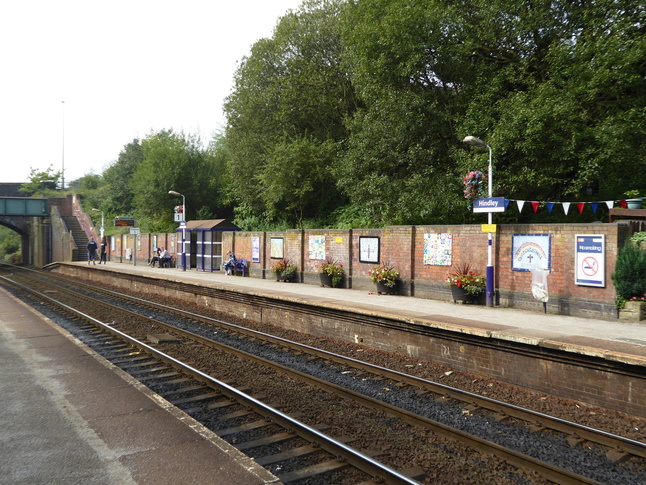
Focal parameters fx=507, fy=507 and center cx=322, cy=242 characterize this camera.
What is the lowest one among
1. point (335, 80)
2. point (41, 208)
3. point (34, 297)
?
point (34, 297)

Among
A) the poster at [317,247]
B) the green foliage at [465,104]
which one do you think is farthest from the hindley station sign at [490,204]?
the poster at [317,247]

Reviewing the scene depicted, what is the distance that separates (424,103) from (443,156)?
8.32 ft

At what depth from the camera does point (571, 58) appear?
16.1 meters

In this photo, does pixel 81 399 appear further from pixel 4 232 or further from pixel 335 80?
pixel 4 232

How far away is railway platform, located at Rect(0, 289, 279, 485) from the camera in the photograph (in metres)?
4.41

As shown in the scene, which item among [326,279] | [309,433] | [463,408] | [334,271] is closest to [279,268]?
[326,279]

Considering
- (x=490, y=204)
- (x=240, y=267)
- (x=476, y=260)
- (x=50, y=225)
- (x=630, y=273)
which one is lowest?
(x=240, y=267)

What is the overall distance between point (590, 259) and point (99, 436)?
985cm

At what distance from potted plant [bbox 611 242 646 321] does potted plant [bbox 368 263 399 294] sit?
6209 mm

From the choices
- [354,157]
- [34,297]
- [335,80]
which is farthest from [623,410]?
[335,80]

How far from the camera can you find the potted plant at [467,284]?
12.9 metres

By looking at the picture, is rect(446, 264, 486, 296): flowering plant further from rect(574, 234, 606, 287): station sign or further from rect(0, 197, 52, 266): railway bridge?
rect(0, 197, 52, 266): railway bridge

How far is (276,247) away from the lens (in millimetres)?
20984

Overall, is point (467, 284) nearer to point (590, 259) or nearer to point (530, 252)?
point (530, 252)
